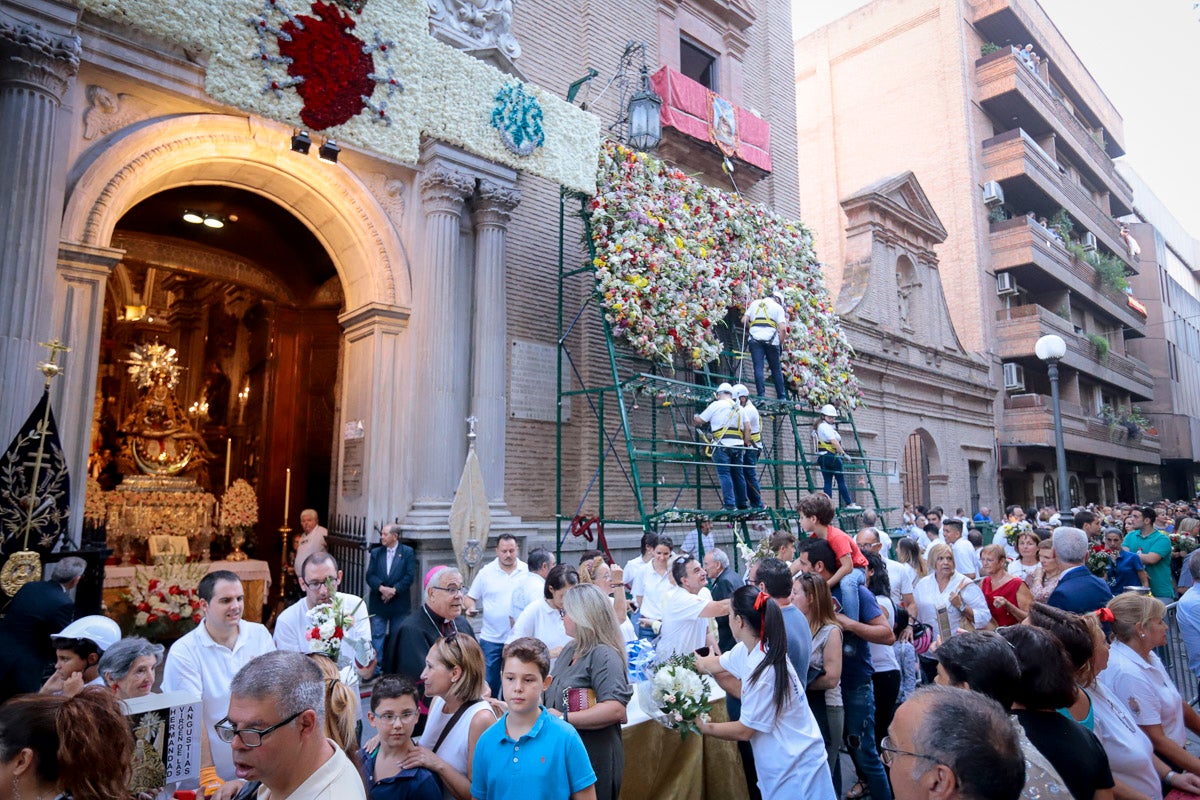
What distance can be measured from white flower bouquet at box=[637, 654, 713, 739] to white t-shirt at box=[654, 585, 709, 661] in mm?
1515

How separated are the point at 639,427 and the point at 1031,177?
78.5 ft

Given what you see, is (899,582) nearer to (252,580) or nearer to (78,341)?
(252,580)

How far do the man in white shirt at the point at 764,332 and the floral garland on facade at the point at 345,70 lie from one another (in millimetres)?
4945

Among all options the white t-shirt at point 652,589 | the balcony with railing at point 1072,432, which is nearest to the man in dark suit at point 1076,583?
the white t-shirt at point 652,589

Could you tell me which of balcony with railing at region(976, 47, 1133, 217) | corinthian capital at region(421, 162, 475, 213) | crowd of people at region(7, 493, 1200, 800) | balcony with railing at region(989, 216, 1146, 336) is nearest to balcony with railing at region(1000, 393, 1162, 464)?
balcony with railing at region(989, 216, 1146, 336)

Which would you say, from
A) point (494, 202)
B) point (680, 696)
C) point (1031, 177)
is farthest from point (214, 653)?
point (1031, 177)

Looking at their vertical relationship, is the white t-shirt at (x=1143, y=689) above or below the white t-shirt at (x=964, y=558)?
below

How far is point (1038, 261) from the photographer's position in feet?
94.3

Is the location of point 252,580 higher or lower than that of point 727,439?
lower

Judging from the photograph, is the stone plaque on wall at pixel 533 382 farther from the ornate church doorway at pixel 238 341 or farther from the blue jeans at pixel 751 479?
the blue jeans at pixel 751 479

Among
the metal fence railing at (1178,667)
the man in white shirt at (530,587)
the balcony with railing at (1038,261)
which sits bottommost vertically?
the metal fence railing at (1178,667)

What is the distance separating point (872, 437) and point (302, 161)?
1594cm

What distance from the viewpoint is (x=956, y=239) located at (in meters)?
28.7

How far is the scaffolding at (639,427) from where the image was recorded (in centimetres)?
1221
